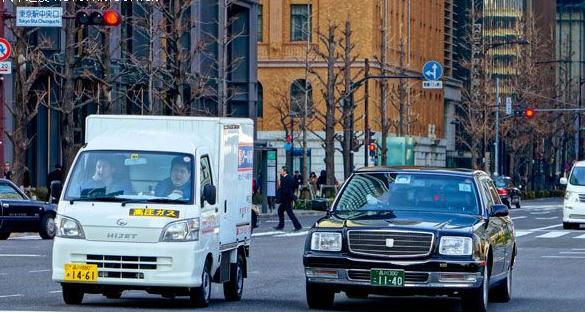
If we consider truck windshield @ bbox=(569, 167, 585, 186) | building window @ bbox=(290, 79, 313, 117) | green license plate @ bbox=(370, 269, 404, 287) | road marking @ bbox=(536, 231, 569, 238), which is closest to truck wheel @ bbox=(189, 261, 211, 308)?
green license plate @ bbox=(370, 269, 404, 287)

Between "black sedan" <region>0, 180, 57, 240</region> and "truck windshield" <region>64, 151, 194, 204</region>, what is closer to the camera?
"truck windshield" <region>64, 151, 194, 204</region>

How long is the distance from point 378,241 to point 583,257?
611 inches

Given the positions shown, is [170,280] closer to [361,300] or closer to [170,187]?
[170,187]

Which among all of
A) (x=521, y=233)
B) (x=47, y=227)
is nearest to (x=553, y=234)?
(x=521, y=233)

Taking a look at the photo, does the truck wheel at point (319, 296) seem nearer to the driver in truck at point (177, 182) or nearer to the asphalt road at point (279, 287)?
the asphalt road at point (279, 287)

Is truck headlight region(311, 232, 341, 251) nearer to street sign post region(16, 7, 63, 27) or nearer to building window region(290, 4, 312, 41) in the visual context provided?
street sign post region(16, 7, 63, 27)

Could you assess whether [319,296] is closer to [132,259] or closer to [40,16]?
[132,259]

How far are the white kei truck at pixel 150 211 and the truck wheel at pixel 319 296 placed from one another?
1.25 m

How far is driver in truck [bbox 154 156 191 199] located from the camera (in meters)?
18.0

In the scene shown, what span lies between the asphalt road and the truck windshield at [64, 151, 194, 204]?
4.26 feet

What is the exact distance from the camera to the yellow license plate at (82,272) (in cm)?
1747

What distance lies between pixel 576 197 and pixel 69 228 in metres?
30.1

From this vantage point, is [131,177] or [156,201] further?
[131,177]

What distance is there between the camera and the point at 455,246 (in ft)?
56.1
